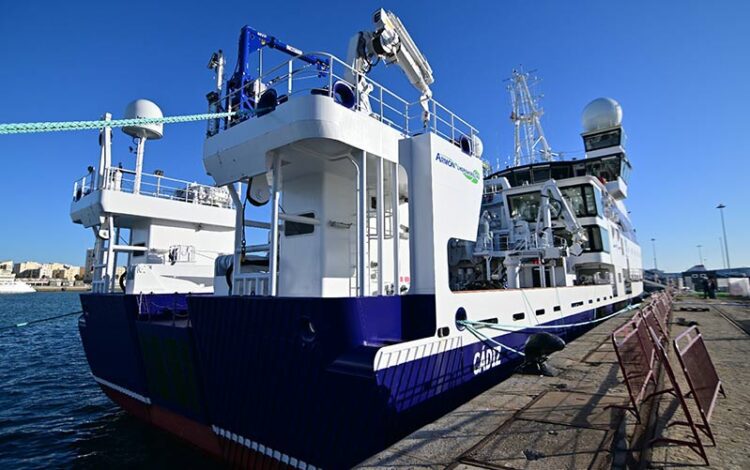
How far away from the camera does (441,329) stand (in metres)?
6.31

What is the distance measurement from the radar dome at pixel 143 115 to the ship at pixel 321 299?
203 centimetres

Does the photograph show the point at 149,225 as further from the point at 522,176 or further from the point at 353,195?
the point at 522,176

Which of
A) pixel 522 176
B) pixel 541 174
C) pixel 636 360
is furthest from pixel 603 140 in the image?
pixel 636 360

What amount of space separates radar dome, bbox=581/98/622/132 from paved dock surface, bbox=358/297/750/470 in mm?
25117

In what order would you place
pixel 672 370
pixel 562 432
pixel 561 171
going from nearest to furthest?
1. pixel 562 432
2. pixel 672 370
3. pixel 561 171

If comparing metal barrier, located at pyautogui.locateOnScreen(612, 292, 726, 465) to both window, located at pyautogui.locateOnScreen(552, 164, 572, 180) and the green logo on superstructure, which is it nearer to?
the green logo on superstructure

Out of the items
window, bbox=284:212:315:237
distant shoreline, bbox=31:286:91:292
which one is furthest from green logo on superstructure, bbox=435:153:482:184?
distant shoreline, bbox=31:286:91:292

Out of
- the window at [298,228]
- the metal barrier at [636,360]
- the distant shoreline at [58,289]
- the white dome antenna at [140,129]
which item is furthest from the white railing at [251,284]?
the distant shoreline at [58,289]

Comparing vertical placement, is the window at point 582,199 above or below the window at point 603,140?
below

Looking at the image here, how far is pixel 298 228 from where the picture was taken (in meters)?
8.52

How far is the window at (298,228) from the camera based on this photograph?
8.38 m

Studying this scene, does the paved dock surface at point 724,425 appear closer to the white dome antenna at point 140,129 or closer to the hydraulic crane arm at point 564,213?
the hydraulic crane arm at point 564,213

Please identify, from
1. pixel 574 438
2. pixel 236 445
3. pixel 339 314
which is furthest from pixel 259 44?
pixel 574 438

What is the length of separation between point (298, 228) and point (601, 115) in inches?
1067
